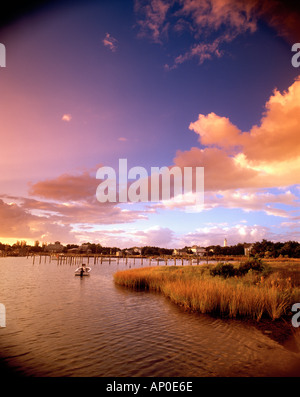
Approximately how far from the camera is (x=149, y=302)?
64.7ft

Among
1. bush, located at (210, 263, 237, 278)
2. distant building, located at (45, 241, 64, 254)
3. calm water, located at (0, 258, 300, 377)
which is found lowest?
distant building, located at (45, 241, 64, 254)

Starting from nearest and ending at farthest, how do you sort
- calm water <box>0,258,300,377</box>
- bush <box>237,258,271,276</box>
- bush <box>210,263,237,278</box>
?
calm water <box>0,258,300,377</box>
bush <box>237,258,271,276</box>
bush <box>210,263,237,278</box>

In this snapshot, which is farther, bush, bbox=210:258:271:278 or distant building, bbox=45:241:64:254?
distant building, bbox=45:241:64:254

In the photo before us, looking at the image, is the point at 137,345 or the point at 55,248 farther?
the point at 55,248

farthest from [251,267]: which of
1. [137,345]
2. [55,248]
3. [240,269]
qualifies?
[55,248]

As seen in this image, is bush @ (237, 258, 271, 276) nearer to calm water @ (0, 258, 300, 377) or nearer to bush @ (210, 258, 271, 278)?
bush @ (210, 258, 271, 278)

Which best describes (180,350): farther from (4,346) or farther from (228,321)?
(4,346)

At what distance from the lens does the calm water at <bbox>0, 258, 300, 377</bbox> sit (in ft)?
26.1

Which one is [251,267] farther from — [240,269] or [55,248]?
[55,248]

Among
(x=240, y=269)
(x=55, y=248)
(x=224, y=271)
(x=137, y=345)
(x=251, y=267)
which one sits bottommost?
(x=55, y=248)

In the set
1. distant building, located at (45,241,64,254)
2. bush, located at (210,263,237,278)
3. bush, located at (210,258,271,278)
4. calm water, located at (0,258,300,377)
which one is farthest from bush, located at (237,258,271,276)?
distant building, located at (45,241,64,254)

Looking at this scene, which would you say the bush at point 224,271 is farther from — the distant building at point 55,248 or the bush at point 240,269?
the distant building at point 55,248

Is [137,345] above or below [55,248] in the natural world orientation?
above

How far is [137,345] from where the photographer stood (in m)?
10.3
